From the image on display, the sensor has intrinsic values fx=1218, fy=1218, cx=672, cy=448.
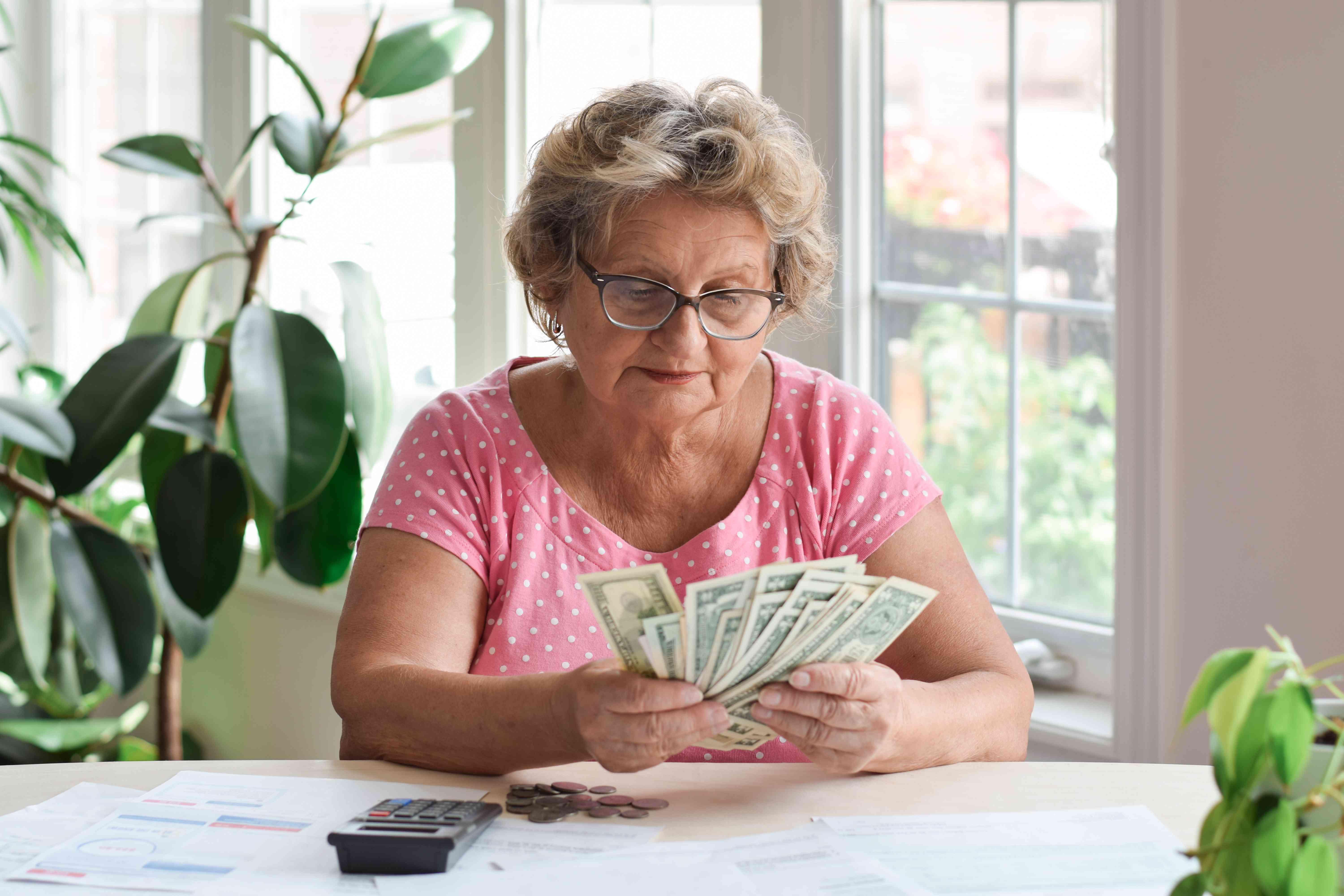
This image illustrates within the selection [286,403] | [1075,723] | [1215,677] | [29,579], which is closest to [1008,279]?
[1075,723]

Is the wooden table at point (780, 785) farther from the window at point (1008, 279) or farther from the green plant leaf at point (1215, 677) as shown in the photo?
the window at point (1008, 279)

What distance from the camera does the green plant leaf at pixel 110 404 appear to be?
7.54 ft

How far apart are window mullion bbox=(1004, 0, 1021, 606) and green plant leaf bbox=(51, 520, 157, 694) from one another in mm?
1758

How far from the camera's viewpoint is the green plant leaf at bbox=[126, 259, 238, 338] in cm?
277

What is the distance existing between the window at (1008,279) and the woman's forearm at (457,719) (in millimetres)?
1189

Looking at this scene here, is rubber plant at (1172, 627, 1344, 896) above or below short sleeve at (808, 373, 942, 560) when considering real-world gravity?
below

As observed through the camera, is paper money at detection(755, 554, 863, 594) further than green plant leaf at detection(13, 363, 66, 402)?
No

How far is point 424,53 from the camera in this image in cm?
265

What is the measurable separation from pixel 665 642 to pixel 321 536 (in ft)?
5.56

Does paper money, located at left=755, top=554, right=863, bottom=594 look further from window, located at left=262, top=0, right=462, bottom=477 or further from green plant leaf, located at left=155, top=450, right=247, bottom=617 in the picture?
window, located at left=262, top=0, right=462, bottom=477

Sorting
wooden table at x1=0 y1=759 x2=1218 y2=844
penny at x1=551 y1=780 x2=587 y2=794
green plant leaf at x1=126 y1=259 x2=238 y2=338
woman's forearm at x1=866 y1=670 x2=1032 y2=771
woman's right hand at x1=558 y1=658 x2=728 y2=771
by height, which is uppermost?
green plant leaf at x1=126 y1=259 x2=238 y2=338

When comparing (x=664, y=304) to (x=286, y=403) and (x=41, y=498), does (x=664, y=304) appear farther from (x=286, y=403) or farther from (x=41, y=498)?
(x=41, y=498)

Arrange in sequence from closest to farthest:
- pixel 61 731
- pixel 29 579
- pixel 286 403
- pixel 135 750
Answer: pixel 286 403 → pixel 29 579 → pixel 61 731 → pixel 135 750

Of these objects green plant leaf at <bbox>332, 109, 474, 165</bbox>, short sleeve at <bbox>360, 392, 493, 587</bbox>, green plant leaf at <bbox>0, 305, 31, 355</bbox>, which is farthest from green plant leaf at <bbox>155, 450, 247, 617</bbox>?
short sleeve at <bbox>360, 392, 493, 587</bbox>
